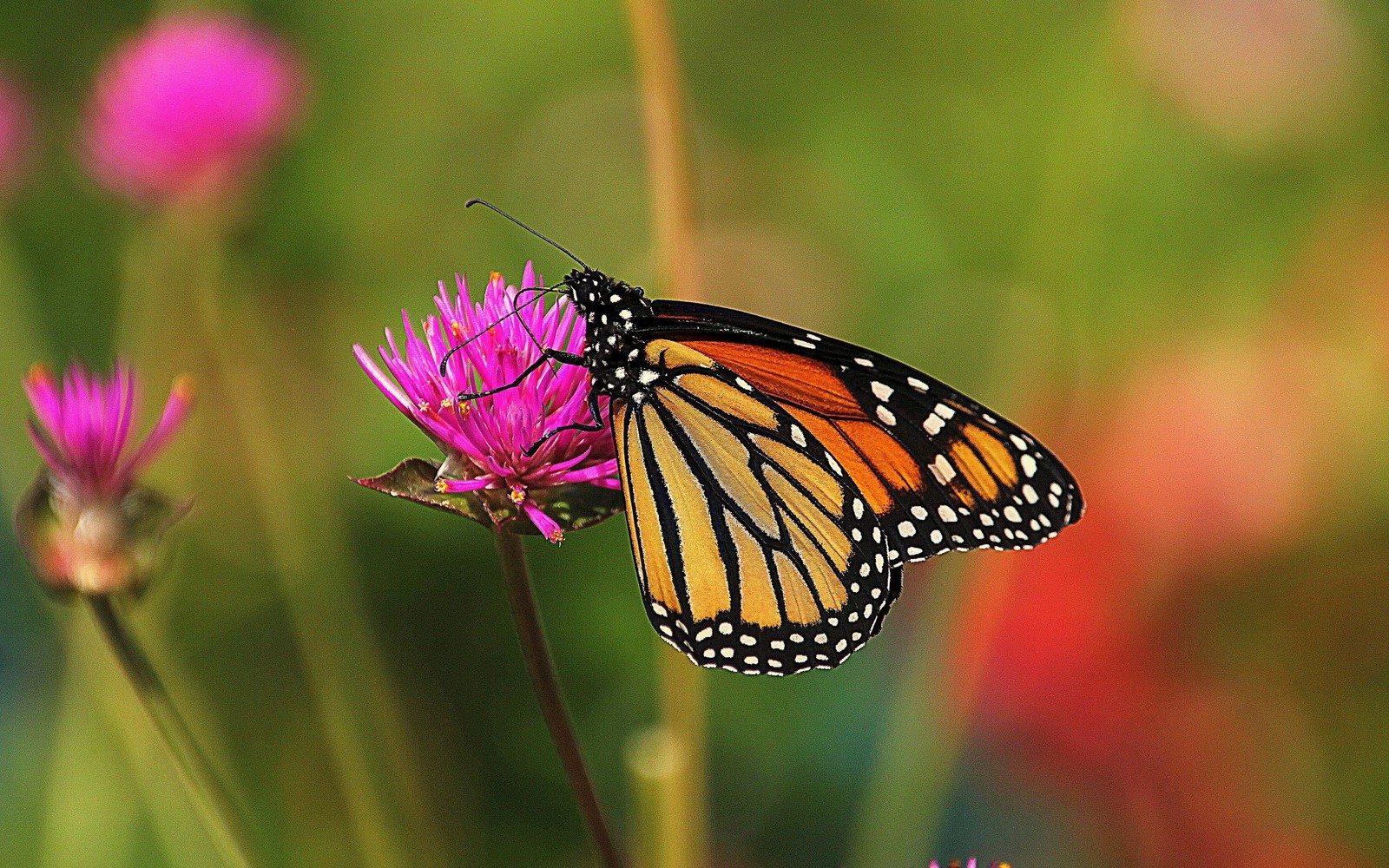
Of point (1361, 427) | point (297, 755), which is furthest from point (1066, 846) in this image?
point (297, 755)

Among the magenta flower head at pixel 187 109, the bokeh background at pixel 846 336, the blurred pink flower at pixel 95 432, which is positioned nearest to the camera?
the blurred pink flower at pixel 95 432

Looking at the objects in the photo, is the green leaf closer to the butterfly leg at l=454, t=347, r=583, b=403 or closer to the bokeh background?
the butterfly leg at l=454, t=347, r=583, b=403

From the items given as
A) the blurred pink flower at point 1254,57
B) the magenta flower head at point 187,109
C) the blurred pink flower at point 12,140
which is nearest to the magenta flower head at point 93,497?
the magenta flower head at point 187,109

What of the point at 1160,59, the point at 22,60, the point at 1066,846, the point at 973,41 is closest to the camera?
the point at 1066,846

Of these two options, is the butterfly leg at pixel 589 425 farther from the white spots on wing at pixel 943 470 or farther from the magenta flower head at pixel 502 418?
the white spots on wing at pixel 943 470

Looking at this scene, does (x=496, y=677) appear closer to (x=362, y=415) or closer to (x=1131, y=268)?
(x=362, y=415)

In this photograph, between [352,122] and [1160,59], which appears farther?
[352,122]

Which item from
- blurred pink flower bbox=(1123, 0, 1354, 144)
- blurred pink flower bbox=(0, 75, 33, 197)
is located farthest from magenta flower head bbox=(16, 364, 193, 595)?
blurred pink flower bbox=(1123, 0, 1354, 144)
